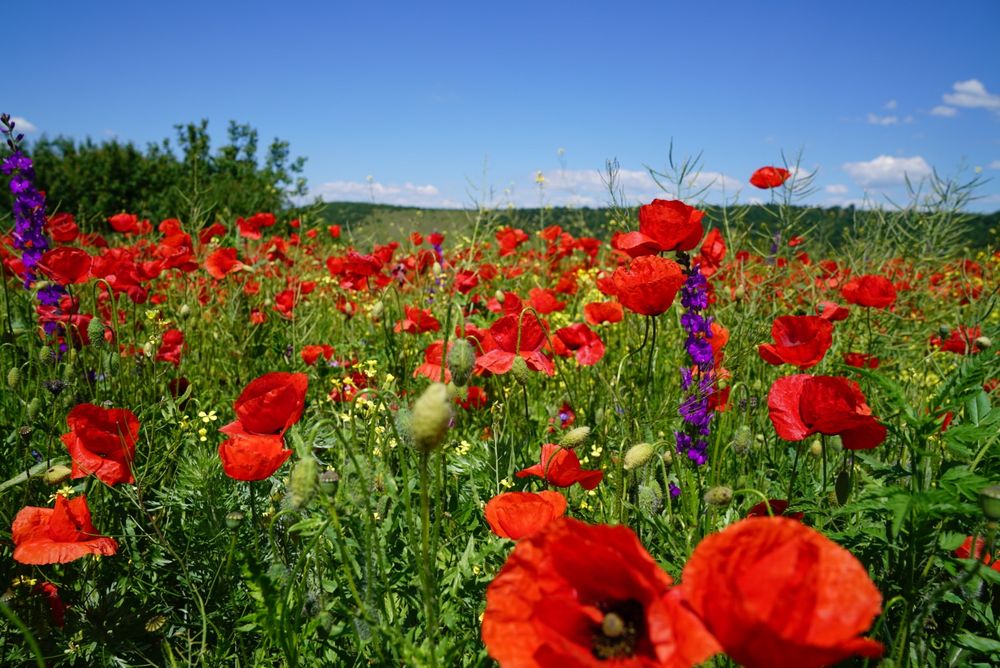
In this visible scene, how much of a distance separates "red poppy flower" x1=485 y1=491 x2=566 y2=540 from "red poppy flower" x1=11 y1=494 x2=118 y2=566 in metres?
0.86

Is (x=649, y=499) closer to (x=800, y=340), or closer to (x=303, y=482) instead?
(x=800, y=340)

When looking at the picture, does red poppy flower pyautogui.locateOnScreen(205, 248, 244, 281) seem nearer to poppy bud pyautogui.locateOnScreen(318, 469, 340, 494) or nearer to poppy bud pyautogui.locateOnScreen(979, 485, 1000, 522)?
poppy bud pyautogui.locateOnScreen(318, 469, 340, 494)

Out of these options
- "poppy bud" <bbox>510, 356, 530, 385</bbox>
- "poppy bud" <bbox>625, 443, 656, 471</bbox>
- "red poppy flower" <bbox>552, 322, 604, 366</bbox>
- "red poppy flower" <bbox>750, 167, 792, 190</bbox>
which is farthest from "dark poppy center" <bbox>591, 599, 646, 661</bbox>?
"red poppy flower" <bbox>750, 167, 792, 190</bbox>

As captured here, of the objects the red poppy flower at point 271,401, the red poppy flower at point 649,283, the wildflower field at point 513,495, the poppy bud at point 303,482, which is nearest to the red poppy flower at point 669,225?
the wildflower field at point 513,495

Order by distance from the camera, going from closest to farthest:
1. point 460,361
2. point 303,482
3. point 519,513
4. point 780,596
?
point 780,596, point 303,482, point 519,513, point 460,361

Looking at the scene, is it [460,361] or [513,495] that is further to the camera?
[460,361]

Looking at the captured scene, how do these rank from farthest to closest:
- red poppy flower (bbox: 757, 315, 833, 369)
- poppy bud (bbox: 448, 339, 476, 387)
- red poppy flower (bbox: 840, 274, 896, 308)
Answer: red poppy flower (bbox: 840, 274, 896, 308)
red poppy flower (bbox: 757, 315, 833, 369)
poppy bud (bbox: 448, 339, 476, 387)

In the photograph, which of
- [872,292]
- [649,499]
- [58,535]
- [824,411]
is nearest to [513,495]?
[649,499]

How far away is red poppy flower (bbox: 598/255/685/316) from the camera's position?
1792mm

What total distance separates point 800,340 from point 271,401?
4.72 feet

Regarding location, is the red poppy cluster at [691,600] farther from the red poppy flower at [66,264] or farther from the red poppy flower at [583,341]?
the red poppy flower at [66,264]

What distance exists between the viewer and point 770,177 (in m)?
3.04

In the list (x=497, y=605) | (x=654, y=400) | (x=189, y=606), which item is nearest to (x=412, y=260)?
(x=654, y=400)

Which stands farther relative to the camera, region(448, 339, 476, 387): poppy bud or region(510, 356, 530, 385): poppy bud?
region(510, 356, 530, 385): poppy bud
